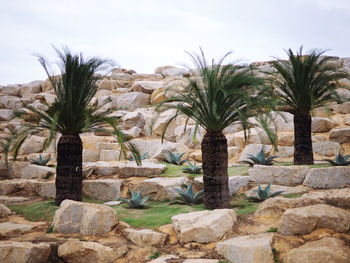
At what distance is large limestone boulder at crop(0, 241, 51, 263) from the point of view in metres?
4.46

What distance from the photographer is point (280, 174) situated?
771 centimetres

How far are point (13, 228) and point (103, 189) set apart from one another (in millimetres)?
2636

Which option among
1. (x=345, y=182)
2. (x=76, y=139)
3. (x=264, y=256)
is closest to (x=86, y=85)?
(x=76, y=139)

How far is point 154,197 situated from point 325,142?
24.2 feet

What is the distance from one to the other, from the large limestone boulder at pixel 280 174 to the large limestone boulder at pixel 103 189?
147 inches

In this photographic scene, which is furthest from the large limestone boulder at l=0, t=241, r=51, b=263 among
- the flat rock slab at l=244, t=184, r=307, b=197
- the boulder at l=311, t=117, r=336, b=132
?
the boulder at l=311, t=117, r=336, b=132

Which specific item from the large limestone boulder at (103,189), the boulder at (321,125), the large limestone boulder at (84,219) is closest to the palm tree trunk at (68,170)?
the large limestone boulder at (103,189)

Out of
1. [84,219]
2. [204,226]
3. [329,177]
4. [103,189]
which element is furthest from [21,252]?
[329,177]

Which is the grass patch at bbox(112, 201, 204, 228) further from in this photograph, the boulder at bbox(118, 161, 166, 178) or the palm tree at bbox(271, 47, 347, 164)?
the palm tree at bbox(271, 47, 347, 164)

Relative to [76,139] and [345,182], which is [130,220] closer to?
[76,139]

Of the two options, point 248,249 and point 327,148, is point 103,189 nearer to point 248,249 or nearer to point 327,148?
point 248,249

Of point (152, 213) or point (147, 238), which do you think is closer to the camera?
point (147, 238)

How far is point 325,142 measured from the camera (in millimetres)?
11352

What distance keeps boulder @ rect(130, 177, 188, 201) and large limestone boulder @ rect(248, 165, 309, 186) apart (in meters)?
1.97
